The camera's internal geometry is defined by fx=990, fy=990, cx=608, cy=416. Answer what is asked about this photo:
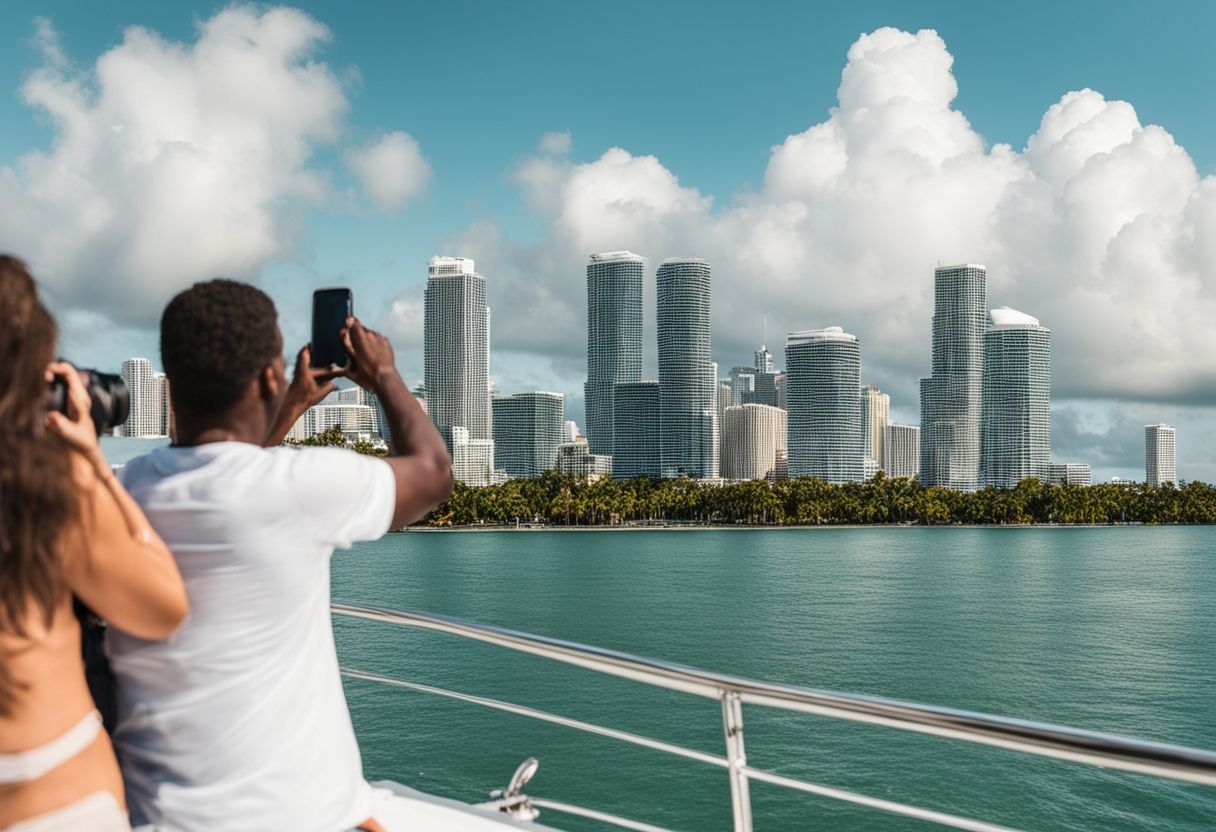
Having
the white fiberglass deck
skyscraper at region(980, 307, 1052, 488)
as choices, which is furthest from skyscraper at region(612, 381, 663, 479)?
the white fiberglass deck

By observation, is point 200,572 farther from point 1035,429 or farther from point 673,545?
point 1035,429

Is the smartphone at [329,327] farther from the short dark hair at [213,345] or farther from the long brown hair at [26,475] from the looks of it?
the long brown hair at [26,475]

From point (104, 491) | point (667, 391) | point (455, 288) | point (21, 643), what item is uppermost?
point (455, 288)

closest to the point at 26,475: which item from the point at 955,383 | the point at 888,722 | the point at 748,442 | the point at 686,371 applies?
the point at 888,722

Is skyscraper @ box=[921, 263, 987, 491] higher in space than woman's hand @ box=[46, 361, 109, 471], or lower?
higher

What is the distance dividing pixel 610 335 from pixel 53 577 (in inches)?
7565

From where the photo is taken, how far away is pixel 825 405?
554 feet

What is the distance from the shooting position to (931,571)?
182 feet

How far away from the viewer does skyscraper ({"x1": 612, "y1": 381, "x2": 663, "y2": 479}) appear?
173 metres

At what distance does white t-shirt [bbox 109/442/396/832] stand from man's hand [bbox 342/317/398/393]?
0.77 ft

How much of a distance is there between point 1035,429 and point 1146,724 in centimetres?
15545

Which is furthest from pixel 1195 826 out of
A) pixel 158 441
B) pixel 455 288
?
pixel 455 288

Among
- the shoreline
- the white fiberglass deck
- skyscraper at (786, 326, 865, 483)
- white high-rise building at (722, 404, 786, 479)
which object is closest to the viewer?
the white fiberglass deck

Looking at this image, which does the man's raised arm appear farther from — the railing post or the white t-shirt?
the railing post
